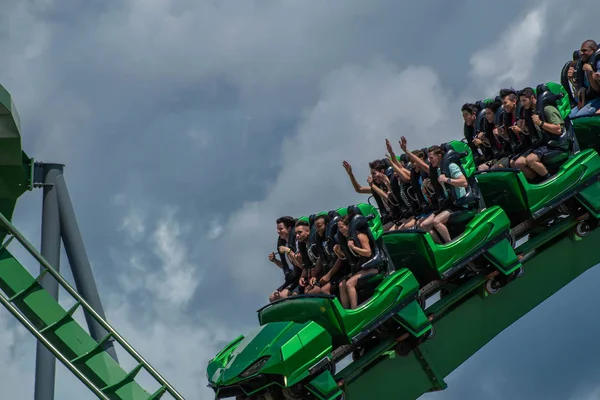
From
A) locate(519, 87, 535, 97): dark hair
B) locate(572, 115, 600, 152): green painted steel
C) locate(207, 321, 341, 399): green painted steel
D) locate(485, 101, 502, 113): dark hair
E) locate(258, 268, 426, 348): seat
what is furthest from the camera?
locate(485, 101, 502, 113): dark hair

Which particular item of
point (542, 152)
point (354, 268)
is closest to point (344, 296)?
point (354, 268)

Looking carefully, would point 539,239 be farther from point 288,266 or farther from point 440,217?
point 288,266

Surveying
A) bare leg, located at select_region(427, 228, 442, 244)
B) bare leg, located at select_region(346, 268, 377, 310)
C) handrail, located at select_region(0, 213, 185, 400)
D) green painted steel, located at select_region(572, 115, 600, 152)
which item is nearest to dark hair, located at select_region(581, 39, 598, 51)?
green painted steel, located at select_region(572, 115, 600, 152)

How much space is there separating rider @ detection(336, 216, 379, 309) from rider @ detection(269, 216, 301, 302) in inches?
32.5

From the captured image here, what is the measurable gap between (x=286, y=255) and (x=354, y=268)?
3.15 feet

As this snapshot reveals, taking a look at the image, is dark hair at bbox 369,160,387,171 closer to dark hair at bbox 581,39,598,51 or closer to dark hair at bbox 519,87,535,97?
dark hair at bbox 519,87,535,97

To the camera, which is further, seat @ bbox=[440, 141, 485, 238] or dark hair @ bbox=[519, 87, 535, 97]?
dark hair @ bbox=[519, 87, 535, 97]

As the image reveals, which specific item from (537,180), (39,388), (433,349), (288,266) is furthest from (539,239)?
(39,388)

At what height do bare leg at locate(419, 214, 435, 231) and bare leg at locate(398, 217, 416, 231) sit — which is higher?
bare leg at locate(398, 217, 416, 231)

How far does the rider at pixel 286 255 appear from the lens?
8.60m

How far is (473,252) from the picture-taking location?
26.3 feet

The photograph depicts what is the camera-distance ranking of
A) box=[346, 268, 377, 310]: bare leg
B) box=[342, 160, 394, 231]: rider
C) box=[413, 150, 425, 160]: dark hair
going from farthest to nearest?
1. box=[342, 160, 394, 231]: rider
2. box=[413, 150, 425, 160]: dark hair
3. box=[346, 268, 377, 310]: bare leg

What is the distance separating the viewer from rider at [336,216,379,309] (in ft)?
25.3

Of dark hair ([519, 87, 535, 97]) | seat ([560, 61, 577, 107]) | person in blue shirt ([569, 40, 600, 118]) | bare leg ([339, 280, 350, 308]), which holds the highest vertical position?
seat ([560, 61, 577, 107])
